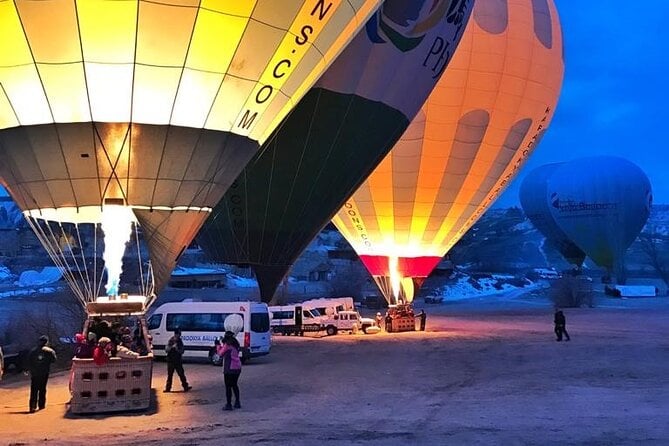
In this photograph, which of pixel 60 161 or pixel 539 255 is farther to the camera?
pixel 539 255

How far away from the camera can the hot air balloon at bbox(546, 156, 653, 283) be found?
159 feet

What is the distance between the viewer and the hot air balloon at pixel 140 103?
918 cm

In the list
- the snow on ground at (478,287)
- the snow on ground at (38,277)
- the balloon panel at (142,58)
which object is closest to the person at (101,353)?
the balloon panel at (142,58)

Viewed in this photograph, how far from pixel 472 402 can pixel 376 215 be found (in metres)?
14.0

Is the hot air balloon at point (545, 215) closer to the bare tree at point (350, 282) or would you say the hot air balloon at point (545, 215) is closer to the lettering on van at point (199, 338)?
the bare tree at point (350, 282)

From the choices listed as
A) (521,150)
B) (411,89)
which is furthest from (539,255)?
(411,89)

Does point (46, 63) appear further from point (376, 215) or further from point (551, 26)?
point (551, 26)

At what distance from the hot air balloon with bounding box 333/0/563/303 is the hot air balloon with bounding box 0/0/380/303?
11.2m

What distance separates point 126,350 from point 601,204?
43144mm

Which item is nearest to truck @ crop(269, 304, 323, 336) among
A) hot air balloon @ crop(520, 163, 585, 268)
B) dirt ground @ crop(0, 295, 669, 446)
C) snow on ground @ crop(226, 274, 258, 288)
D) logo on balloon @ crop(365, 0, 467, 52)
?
Result: dirt ground @ crop(0, 295, 669, 446)

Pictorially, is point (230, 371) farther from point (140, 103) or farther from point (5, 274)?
point (5, 274)

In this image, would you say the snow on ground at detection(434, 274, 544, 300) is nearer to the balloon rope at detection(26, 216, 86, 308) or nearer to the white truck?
the white truck

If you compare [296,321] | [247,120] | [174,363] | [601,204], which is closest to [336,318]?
[296,321]

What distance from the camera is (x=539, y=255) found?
111 m
